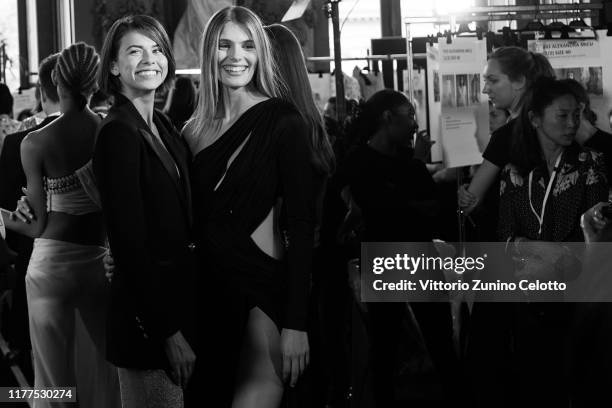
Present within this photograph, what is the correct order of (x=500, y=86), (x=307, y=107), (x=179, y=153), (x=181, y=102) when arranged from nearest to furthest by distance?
(x=179, y=153)
(x=307, y=107)
(x=500, y=86)
(x=181, y=102)

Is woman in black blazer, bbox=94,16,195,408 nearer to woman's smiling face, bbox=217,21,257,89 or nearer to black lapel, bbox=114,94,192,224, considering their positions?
black lapel, bbox=114,94,192,224

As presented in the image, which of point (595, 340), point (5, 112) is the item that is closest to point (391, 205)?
point (595, 340)

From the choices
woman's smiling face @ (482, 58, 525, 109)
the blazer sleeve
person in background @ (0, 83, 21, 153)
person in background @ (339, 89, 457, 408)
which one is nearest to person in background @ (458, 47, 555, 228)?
woman's smiling face @ (482, 58, 525, 109)

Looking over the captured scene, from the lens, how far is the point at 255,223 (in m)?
2.17

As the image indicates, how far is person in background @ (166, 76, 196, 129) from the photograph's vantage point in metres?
4.42

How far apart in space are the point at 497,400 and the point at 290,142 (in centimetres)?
165

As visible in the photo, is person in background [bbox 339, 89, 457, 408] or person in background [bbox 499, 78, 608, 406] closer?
person in background [bbox 499, 78, 608, 406]

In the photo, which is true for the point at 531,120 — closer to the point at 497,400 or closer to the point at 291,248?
the point at 497,400

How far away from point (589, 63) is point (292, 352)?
2426 millimetres

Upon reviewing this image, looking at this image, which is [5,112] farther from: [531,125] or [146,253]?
[146,253]

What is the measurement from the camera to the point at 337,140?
4672mm

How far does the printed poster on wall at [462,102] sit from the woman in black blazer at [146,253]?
1.84 metres

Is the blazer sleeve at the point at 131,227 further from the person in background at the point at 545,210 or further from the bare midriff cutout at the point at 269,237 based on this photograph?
the person in background at the point at 545,210

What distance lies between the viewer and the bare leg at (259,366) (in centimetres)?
214
